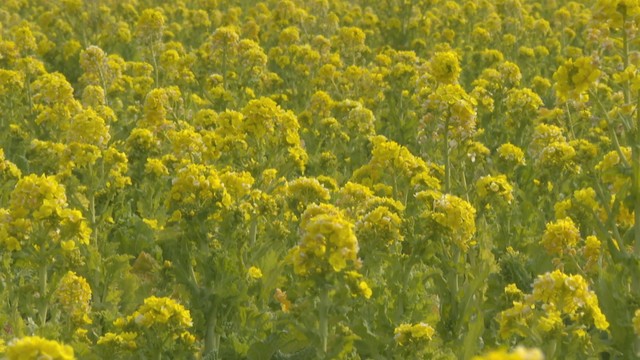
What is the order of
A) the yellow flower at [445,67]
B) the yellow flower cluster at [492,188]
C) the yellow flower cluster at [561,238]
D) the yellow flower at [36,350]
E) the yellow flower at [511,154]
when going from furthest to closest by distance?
the yellow flower at [511,154] < the yellow flower at [445,67] < the yellow flower cluster at [492,188] < the yellow flower cluster at [561,238] < the yellow flower at [36,350]

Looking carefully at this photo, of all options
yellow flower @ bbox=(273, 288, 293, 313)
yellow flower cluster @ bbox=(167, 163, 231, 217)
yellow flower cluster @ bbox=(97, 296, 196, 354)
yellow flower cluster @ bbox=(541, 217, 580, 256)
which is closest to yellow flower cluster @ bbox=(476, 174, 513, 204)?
yellow flower cluster @ bbox=(541, 217, 580, 256)

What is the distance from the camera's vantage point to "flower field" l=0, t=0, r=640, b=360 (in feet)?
16.8

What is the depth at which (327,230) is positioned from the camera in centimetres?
469

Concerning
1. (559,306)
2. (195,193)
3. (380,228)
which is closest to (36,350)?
(195,193)

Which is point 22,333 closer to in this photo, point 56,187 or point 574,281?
point 56,187

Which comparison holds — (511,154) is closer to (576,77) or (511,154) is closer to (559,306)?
(576,77)

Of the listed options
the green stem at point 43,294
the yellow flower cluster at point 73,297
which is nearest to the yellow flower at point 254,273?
the yellow flower cluster at point 73,297

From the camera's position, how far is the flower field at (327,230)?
201 inches

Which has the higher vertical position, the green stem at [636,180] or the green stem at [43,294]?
the green stem at [636,180]

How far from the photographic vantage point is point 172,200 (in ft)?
18.9

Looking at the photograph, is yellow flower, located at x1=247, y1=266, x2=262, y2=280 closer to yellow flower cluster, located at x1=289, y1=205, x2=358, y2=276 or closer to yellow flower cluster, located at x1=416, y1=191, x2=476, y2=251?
yellow flower cluster, located at x1=416, y1=191, x2=476, y2=251

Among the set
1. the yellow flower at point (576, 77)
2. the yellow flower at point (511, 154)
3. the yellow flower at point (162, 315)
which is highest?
the yellow flower at point (576, 77)

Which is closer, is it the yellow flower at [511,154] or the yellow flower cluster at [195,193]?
the yellow flower cluster at [195,193]

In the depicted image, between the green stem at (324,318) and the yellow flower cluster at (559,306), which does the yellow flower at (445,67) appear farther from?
the green stem at (324,318)
